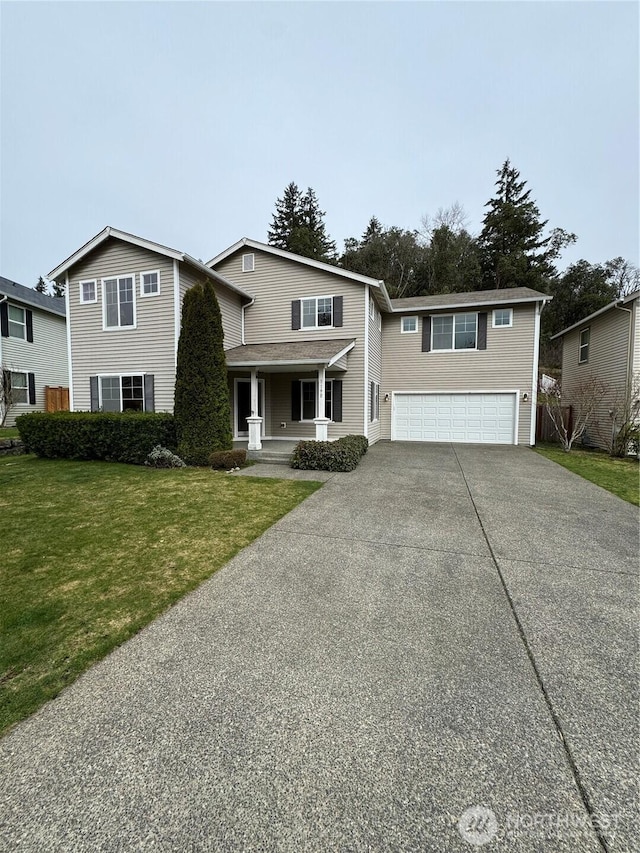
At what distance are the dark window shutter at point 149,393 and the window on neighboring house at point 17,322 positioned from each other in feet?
33.5

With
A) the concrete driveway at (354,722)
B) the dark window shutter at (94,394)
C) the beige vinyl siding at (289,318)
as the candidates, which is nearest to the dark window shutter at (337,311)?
the beige vinyl siding at (289,318)

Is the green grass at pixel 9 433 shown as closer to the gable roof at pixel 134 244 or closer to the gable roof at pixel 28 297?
the gable roof at pixel 134 244

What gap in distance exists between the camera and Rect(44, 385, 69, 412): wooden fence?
18.5 m

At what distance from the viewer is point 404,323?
15109 millimetres

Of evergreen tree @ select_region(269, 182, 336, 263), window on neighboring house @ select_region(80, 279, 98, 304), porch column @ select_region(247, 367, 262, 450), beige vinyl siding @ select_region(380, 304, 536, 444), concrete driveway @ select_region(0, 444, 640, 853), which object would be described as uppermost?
evergreen tree @ select_region(269, 182, 336, 263)

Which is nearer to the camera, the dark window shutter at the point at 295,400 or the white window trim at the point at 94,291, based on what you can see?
the white window trim at the point at 94,291

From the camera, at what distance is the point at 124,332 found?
11750mm

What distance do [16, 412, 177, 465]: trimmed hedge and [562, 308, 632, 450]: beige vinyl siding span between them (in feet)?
47.6

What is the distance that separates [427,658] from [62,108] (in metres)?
19.8

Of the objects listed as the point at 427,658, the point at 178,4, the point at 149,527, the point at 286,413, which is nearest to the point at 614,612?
the point at 427,658

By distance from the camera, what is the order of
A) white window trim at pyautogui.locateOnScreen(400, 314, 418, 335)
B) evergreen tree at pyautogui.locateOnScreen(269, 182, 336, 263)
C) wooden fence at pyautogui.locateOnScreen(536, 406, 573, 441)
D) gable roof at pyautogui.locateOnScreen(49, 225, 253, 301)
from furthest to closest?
evergreen tree at pyautogui.locateOnScreen(269, 182, 336, 263) → wooden fence at pyautogui.locateOnScreen(536, 406, 573, 441) → white window trim at pyautogui.locateOnScreen(400, 314, 418, 335) → gable roof at pyautogui.locateOnScreen(49, 225, 253, 301)

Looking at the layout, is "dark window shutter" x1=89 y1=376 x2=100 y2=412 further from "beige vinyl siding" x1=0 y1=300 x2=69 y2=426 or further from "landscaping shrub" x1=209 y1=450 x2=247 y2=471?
"beige vinyl siding" x1=0 y1=300 x2=69 y2=426

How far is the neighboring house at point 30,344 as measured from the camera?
16.7 metres

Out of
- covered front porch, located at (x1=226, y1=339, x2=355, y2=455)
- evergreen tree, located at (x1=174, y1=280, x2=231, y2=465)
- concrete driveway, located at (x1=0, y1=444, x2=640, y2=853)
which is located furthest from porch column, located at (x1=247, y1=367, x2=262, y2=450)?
concrete driveway, located at (x1=0, y1=444, x2=640, y2=853)
